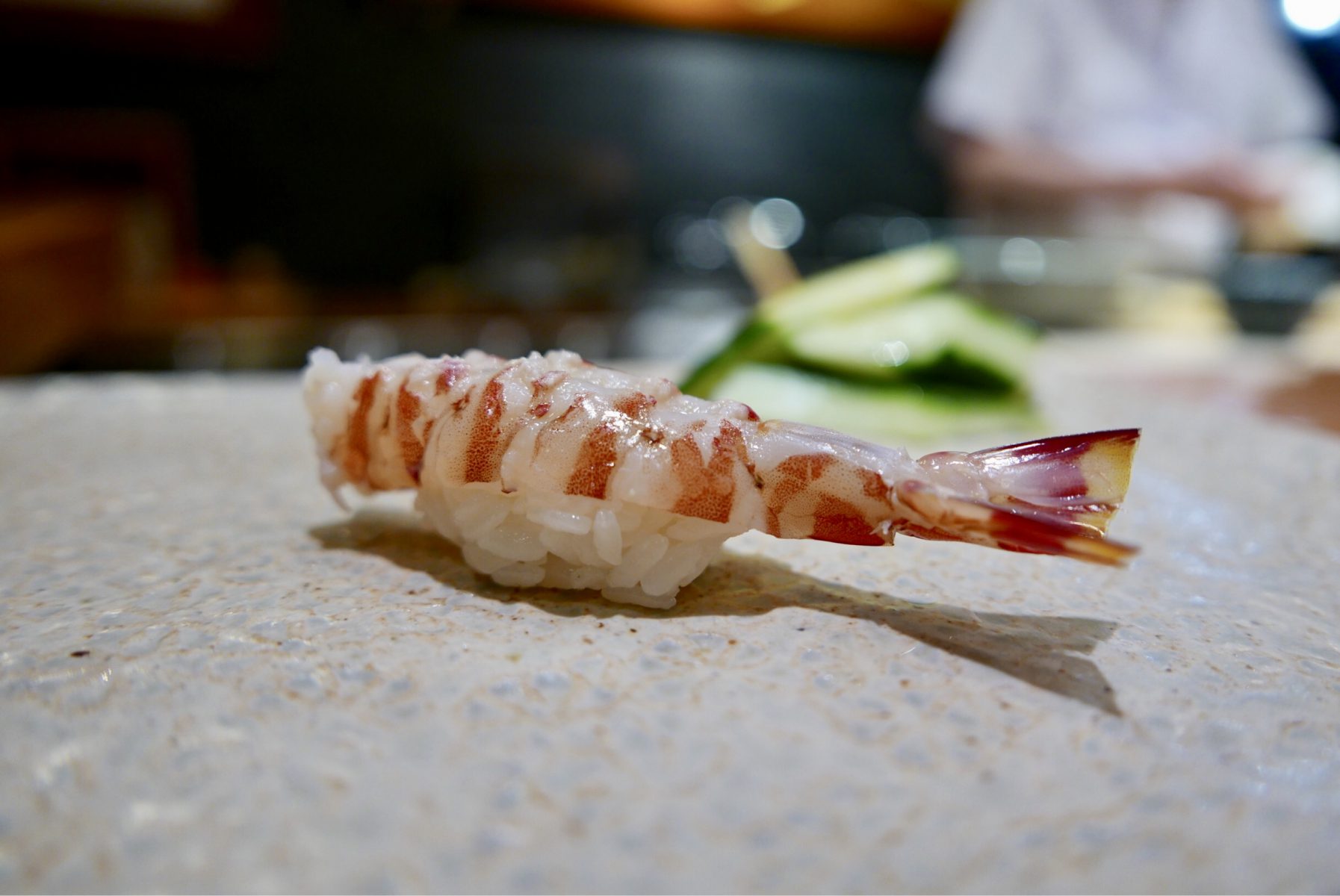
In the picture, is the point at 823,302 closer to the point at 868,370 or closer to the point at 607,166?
the point at 868,370

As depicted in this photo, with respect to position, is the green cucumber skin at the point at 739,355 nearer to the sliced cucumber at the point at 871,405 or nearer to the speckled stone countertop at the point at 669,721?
the sliced cucumber at the point at 871,405

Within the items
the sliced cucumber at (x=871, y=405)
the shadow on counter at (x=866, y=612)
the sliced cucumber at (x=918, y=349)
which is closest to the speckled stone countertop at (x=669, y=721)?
the shadow on counter at (x=866, y=612)

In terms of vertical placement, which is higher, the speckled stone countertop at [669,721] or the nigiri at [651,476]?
the nigiri at [651,476]

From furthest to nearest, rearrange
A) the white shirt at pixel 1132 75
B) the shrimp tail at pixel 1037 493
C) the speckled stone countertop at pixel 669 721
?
the white shirt at pixel 1132 75
the shrimp tail at pixel 1037 493
the speckled stone countertop at pixel 669 721

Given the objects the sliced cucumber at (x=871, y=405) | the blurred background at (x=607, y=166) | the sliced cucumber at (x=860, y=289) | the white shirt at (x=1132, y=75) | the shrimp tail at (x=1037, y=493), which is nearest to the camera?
the shrimp tail at (x=1037, y=493)

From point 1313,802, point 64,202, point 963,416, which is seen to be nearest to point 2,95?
point 64,202

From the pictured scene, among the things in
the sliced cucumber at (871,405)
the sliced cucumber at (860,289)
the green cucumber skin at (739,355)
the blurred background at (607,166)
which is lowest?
the sliced cucumber at (871,405)

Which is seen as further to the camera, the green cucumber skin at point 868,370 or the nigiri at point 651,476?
the green cucumber skin at point 868,370

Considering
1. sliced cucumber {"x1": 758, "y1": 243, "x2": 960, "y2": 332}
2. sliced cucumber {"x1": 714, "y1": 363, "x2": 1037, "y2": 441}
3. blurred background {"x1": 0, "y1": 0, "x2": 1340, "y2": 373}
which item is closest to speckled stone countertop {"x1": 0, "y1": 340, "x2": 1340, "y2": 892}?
sliced cucumber {"x1": 714, "y1": 363, "x2": 1037, "y2": 441}

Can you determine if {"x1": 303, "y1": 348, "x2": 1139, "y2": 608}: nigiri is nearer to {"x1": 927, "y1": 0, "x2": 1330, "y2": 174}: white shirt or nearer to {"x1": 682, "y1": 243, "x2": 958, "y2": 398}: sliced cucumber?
{"x1": 682, "y1": 243, "x2": 958, "y2": 398}: sliced cucumber
